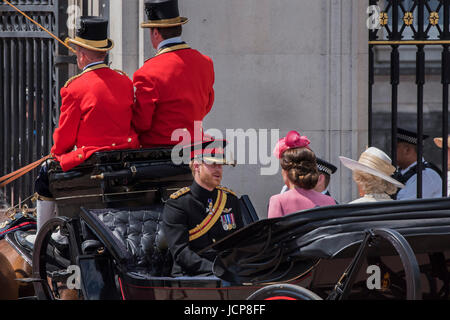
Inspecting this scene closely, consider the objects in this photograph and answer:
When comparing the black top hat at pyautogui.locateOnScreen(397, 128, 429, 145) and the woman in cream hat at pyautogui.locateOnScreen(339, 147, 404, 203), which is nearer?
the woman in cream hat at pyautogui.locateOnScreen(339, 147, 404, 203)

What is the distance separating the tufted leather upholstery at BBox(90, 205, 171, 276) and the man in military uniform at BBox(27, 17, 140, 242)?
0.48 m

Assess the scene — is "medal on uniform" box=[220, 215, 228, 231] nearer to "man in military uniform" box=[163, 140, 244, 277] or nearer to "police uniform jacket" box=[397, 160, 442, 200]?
"man in military uniform" box=[163, 140, 244, 277]

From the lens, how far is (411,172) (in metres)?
6.92

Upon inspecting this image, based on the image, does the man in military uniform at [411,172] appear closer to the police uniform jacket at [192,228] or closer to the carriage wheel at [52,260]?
the police uniform jacket at [192,228]

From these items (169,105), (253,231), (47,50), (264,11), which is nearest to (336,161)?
(264,11)

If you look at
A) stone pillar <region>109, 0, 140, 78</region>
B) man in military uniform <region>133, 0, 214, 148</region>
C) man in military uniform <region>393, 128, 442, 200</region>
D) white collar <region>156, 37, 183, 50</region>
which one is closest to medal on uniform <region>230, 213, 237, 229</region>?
man in military uniform <region>133, 0, 214, 148</region>

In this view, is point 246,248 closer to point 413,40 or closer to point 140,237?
point 140,237

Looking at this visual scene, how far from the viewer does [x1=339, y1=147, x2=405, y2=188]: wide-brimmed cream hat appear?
4.67 metres

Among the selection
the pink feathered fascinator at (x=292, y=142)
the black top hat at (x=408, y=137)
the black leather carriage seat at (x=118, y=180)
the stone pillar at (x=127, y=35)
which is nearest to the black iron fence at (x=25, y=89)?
the stone pillar at (x=127, y=35)

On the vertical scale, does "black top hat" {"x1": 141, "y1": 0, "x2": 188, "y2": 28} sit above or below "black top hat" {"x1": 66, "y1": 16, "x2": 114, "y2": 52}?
above

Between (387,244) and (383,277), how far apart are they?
0.21 m

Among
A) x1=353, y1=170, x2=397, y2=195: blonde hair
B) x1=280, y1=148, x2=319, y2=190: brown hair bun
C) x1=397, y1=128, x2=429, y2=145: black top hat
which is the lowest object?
x1=353, y1=170, x2=397, y2=195: blonde hair

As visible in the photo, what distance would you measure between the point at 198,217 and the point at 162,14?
1508mm

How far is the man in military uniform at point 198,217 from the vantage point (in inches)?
170
